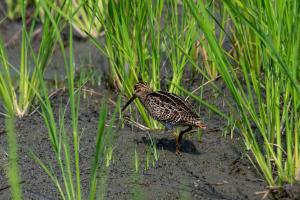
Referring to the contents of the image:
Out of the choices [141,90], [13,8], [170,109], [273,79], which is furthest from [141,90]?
[13,8]

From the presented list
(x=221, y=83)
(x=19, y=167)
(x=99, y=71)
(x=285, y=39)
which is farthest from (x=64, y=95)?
(x=285, y=39)

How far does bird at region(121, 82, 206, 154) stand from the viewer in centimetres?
531

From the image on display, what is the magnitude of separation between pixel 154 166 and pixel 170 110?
512 millimetres

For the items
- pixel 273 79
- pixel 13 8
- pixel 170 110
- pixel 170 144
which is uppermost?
pixel 273 79

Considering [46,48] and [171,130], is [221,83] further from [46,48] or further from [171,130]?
[46,48]

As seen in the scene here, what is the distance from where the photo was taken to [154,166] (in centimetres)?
503

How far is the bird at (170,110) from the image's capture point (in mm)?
5309

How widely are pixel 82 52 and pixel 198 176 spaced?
399 cm

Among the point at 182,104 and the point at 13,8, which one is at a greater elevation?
the point at 13,8

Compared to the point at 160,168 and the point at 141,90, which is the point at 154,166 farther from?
the point at 141,90

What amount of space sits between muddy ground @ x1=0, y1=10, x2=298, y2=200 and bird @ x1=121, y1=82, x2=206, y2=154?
167mm

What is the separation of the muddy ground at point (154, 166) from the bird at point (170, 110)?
17 cm

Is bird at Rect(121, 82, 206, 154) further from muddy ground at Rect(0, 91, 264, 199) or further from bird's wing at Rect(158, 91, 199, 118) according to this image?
muddy ground at Rect(0, 91, 264, 199)

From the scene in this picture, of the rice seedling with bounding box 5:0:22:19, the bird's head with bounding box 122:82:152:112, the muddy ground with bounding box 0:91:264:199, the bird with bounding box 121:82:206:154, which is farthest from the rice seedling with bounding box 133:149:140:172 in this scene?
the rice seedling with bounding box 5:0:22:19
